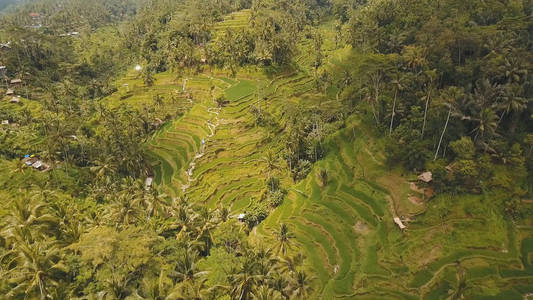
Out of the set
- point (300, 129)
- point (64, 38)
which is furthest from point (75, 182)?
point (64, 38)

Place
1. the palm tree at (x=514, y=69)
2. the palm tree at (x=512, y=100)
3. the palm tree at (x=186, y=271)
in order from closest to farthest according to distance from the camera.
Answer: the palm tree at (x=186, y=271), the palm tree at (x=512, y=100), the palm tree at (x=514, y=69)

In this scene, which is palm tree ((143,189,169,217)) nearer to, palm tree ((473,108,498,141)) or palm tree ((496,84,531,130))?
palm tree ((473,108,498,141))

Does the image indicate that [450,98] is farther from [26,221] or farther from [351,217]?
[26,221]

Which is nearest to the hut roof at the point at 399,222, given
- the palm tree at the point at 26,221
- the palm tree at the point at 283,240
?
the palm tree at the point at 283,240

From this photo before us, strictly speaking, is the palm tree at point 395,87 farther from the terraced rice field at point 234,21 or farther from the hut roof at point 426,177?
the terraced rice field at point 234,21

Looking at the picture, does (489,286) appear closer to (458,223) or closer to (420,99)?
(458,223)

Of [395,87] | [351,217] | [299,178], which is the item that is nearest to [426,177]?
[351,217]

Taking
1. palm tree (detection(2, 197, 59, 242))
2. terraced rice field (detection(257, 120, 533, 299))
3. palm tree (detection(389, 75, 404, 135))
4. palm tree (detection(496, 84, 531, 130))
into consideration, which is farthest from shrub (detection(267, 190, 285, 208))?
palm tree (detection(496, 84, 531, 130))

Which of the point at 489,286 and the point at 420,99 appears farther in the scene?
the point at 420,99
